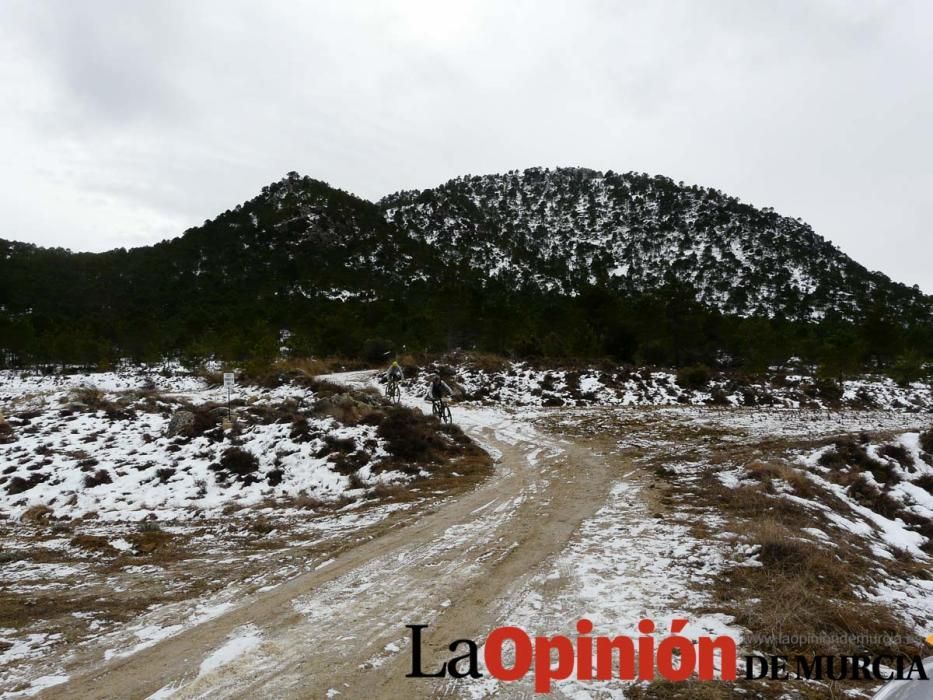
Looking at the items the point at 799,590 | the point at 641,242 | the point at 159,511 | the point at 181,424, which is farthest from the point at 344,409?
the point at 641,242

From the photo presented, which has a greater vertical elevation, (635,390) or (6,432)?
(635,390)

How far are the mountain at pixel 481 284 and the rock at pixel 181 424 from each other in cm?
1671

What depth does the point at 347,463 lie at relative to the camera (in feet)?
40.9

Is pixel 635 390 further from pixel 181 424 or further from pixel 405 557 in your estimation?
pixel 405 557

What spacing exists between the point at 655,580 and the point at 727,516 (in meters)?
3.21

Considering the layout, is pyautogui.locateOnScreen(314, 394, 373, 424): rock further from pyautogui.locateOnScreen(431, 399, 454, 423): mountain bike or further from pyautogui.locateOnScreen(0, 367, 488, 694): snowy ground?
pyautogui.locateOnScreen(431, 399, 454, 423): mountain bike

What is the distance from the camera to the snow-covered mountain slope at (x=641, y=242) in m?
101

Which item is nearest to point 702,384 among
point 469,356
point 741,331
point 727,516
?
point 469,356

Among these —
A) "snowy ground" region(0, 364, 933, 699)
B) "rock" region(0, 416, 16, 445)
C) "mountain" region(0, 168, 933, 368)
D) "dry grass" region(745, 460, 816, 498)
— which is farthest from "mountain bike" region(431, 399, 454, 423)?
"mountain" region(0, 168, 933, 368)

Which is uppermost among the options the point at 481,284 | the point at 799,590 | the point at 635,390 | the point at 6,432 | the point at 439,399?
the point at 481,284

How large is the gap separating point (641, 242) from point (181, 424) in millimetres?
135183

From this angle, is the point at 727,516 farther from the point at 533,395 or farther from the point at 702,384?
the point at 702,384

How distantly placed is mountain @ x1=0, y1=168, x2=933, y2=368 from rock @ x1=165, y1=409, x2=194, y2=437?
16705mm

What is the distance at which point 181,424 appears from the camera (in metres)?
15.2
